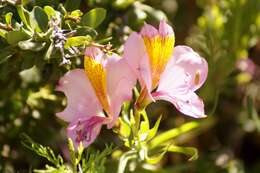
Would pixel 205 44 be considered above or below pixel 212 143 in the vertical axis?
above

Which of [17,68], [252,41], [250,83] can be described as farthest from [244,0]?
[17,68]

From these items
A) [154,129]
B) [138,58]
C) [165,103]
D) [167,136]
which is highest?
[138,58]

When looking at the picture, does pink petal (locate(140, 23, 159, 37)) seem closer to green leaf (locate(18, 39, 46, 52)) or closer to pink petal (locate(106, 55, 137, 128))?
pink petal (locate(106, 55, 137, 128))

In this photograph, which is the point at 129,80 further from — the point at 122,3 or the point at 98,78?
the point at 122,3

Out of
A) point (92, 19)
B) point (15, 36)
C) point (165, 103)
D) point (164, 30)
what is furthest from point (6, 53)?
point (165, 103)

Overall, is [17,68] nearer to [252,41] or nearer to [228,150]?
[252,41]

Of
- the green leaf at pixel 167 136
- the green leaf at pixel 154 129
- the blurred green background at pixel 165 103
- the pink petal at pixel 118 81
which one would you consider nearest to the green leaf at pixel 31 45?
the blurred green background at pixel 165 103
